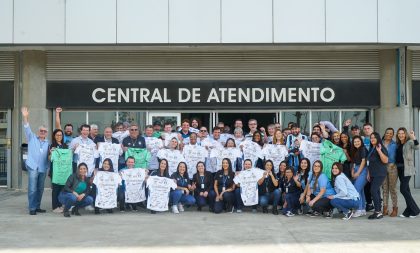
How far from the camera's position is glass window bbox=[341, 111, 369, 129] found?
15516mm

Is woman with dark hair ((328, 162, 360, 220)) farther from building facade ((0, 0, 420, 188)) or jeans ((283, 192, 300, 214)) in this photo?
building facade ((0, 0, 420, 188))

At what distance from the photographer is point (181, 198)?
10367mm

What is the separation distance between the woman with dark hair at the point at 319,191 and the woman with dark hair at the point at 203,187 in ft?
6.46

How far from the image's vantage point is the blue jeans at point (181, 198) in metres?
10.3

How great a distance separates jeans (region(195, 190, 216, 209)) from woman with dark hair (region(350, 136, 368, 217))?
280 cm

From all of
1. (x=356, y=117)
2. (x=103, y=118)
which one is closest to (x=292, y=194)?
(x=356, y=117)

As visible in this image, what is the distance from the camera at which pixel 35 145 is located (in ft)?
33.3

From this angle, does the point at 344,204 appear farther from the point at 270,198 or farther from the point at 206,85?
the point at 206,85

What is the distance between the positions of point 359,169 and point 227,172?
262cm

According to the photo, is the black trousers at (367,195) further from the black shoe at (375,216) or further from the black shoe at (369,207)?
the black shoe at (375,216)

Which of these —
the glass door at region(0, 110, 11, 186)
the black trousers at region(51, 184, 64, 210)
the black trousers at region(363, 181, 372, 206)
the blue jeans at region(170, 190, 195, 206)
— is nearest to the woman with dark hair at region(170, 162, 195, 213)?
the blue jeans at region(170, 190, 195, 206)
